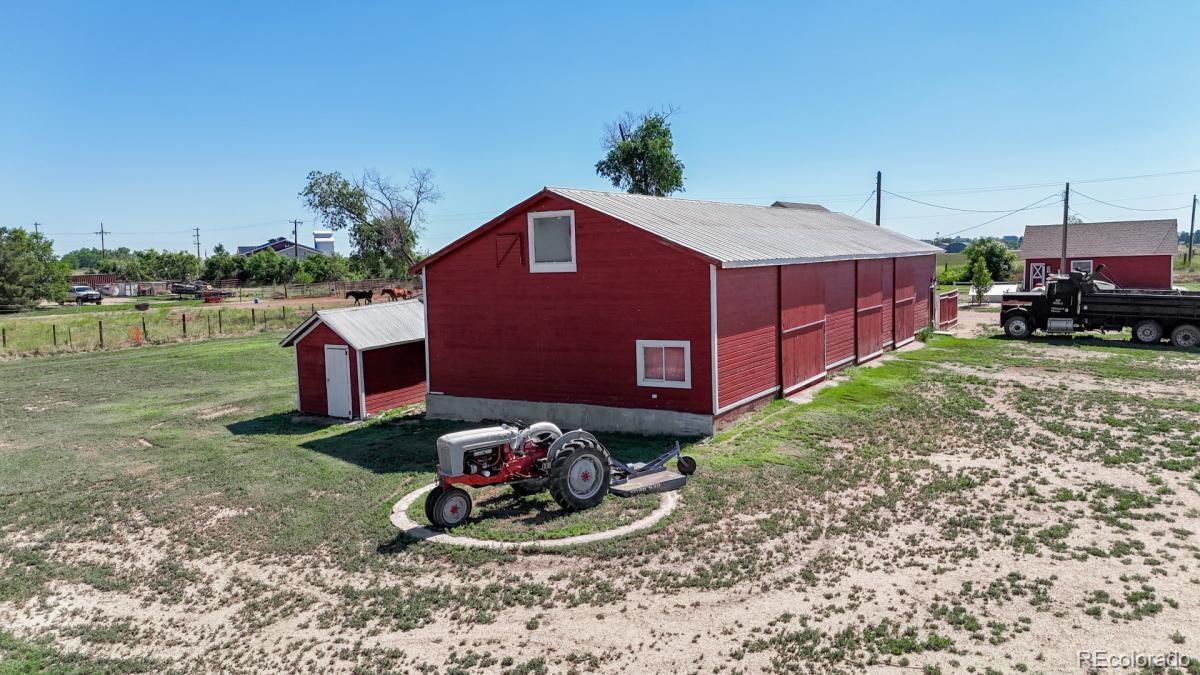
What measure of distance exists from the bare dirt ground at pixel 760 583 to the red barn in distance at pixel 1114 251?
37581 millimetres

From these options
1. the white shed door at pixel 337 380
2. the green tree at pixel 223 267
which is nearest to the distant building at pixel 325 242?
the green tree at pixel 223 267

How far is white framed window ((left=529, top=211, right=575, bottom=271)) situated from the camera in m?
18.7

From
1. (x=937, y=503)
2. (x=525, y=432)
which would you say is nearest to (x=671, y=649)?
(x=525, y=432)

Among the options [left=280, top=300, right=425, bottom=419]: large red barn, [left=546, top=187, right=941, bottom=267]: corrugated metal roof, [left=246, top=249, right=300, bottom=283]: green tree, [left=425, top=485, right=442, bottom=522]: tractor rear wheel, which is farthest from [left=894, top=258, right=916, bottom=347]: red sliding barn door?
[left=246, top=249, right=300, bottom=283]: green tree

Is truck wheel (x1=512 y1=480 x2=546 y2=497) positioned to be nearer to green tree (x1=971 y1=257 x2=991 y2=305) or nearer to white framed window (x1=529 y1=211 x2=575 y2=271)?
white framed window (x1=529 y1=211 x2=575 y2=271)

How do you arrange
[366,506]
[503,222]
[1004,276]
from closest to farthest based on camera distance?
[366,506] → [503,222] → [1004,276]

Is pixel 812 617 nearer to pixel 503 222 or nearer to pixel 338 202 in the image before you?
pixel 503 222

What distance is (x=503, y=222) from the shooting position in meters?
19.5

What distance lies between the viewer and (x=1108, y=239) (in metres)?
49.9

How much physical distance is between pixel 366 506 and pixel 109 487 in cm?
576

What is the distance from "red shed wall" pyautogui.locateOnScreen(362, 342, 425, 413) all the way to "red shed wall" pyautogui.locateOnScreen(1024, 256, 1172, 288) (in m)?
40.9

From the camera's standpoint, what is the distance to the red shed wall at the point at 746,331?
56.6ft

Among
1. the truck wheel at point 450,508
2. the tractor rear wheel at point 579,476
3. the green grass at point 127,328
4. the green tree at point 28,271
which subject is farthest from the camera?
the green tree at point 28,271

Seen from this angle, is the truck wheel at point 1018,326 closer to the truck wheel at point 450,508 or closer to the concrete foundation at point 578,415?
the concrete foundation at point 578,415
